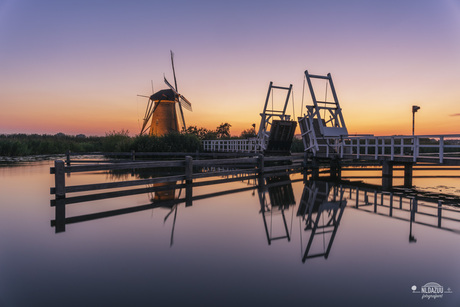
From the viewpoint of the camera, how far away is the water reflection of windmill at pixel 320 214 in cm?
540

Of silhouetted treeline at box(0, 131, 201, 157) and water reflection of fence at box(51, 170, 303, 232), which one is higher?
silhouetted treeline at box(0, 131, 201, 157)

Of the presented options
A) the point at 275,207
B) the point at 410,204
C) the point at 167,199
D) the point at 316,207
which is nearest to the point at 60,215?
the point at 167,199

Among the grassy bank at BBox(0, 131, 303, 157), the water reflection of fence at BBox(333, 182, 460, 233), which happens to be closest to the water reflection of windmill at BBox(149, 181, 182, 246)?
the water reflection of fence at BBox(333, 182, 460, 233)

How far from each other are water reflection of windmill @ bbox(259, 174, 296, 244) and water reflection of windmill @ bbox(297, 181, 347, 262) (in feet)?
1.48

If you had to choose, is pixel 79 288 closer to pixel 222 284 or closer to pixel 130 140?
pixel 222 284

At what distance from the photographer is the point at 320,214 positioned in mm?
7598

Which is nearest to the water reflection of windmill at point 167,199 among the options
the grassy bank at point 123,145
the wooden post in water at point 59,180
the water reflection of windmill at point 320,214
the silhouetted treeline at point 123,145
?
the wooden post in water at point 59,180

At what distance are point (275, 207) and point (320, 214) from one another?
139 centimetres

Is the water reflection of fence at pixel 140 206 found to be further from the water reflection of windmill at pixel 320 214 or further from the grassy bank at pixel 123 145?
the grassy bank at pixel 123 145

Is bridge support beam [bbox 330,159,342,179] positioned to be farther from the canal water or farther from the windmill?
the windmill

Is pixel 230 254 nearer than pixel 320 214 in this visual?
Yes

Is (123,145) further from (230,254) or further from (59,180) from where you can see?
(230,254)

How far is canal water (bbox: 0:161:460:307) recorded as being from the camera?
3598 millimetres

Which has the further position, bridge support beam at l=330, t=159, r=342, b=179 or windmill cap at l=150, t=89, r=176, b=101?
windmill cap at l=150, t=89, r=176, b=101
